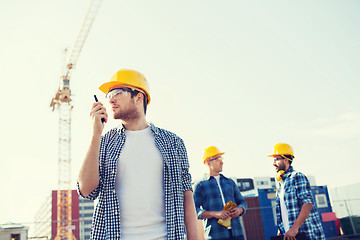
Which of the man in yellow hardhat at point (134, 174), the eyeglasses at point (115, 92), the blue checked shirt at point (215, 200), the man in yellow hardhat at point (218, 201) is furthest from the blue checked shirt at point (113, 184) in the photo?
Result: the blue checked shirt at point (215, 200)

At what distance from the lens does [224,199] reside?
16.6 ft

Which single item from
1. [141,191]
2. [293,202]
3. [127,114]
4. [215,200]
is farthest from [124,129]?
[293,202]

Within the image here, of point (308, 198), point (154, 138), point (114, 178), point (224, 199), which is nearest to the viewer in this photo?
point (114, 178)

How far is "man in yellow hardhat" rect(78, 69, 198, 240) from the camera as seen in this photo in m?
1.97

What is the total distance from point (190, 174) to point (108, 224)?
741 mm

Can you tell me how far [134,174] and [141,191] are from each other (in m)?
0.13

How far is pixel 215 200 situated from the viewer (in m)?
5.03

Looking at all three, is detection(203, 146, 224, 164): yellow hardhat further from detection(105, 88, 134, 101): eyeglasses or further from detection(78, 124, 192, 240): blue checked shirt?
detection(105, 88, 134, 101): eyeglasses

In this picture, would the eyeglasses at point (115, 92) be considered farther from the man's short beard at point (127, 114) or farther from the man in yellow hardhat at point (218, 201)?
the man in yellow hardhat at point (218, 201)

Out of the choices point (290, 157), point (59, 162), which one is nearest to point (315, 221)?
point (290, 157)

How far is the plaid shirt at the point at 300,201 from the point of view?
446 cm

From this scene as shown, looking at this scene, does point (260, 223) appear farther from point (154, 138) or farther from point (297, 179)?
point (154, 138)

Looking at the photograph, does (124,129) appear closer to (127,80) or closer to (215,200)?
(127,80)

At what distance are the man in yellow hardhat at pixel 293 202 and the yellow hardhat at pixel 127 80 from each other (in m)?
3.09
